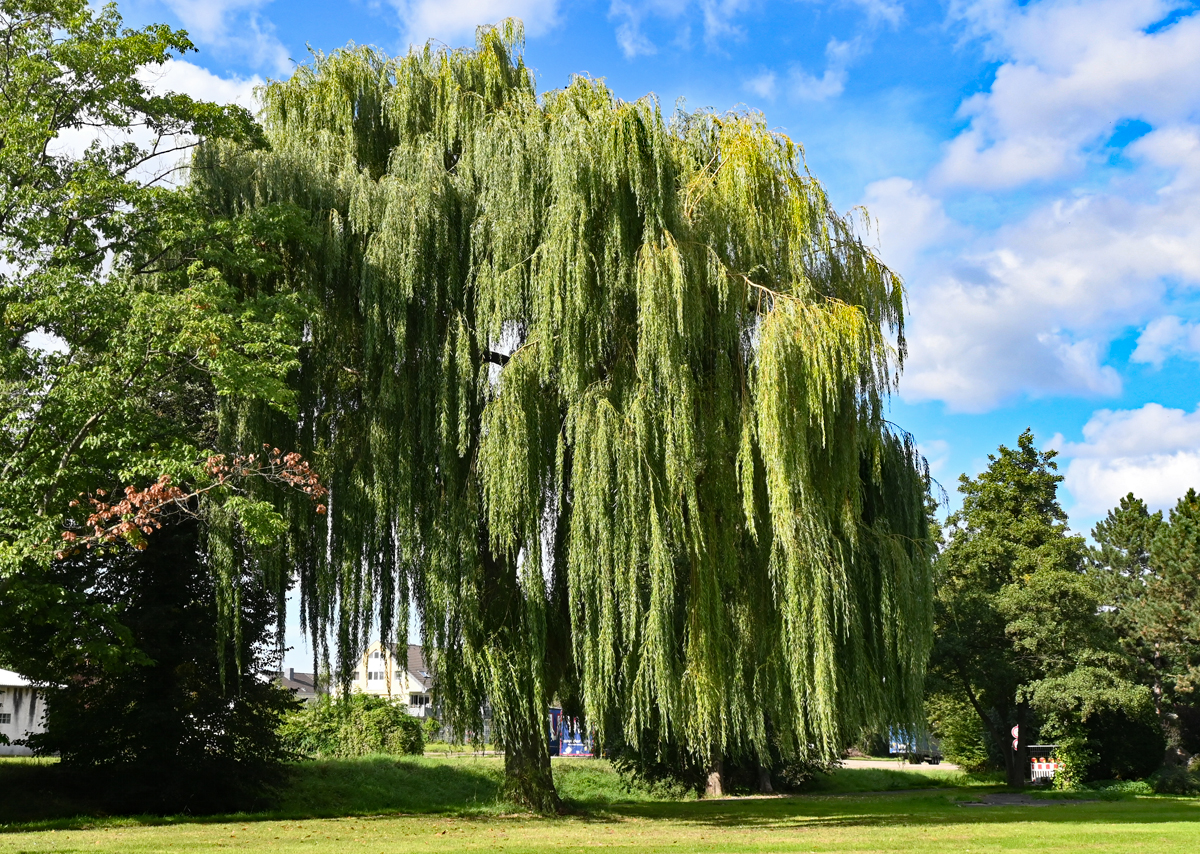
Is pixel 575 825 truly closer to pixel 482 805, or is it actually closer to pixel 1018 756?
pixel 482 805

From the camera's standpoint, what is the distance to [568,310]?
45.0 feet

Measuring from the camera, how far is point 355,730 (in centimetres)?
2508

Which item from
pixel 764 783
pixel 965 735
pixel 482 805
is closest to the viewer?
pixel 482 805

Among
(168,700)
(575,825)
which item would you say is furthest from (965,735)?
(168,700)

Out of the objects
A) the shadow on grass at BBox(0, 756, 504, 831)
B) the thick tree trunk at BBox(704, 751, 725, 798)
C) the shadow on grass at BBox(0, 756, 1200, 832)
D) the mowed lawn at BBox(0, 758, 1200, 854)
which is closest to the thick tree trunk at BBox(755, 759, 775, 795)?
the shadow on grass at BBox(0, 756, 1200, 832)

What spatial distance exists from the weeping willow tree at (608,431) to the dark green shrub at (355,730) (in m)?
10.4

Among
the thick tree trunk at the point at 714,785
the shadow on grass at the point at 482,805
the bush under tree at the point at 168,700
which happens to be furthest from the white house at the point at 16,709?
the thick tree trunk at the point at 714,785

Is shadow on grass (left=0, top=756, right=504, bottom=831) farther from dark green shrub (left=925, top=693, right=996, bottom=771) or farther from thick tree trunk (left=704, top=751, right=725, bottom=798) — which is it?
dark green shrub (left=925, top=693, right=996, bottom=771)

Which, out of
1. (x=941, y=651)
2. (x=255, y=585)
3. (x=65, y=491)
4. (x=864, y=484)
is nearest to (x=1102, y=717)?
(x=941, y=651)

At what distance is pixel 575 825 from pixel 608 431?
5.67m

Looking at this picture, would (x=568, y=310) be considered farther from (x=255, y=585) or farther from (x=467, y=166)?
(x=255, y=585)

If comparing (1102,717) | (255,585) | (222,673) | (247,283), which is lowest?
(1102,717)

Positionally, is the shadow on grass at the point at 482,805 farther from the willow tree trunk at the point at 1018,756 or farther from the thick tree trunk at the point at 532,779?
the willow tree trunk at the point at 1018,756

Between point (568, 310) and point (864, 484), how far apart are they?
5.47 meters
